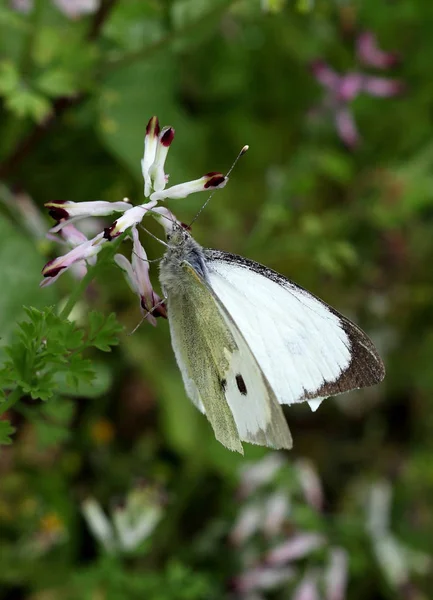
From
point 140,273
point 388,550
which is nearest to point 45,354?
point 140,273

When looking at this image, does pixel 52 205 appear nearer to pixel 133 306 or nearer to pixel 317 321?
pixel 317 321

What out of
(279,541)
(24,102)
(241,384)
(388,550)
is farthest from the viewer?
(388,550)

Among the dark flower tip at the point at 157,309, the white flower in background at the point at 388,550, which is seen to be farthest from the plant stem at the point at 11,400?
the white flower in background at the point at 388,550

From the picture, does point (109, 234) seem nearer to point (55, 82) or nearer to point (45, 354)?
point (45, 354)


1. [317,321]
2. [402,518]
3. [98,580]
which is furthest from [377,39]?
[98,580]

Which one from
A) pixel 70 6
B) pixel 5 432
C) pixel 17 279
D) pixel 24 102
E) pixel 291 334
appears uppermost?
pixel 70 6

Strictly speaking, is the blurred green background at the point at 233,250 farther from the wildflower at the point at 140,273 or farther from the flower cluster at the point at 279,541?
the wildflower at the point at 140,273

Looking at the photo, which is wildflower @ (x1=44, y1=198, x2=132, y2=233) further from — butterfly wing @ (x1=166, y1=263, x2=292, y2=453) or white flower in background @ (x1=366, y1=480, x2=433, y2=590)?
white flower in background @ (x1=366, y1=480, x2=433, y2=590)
